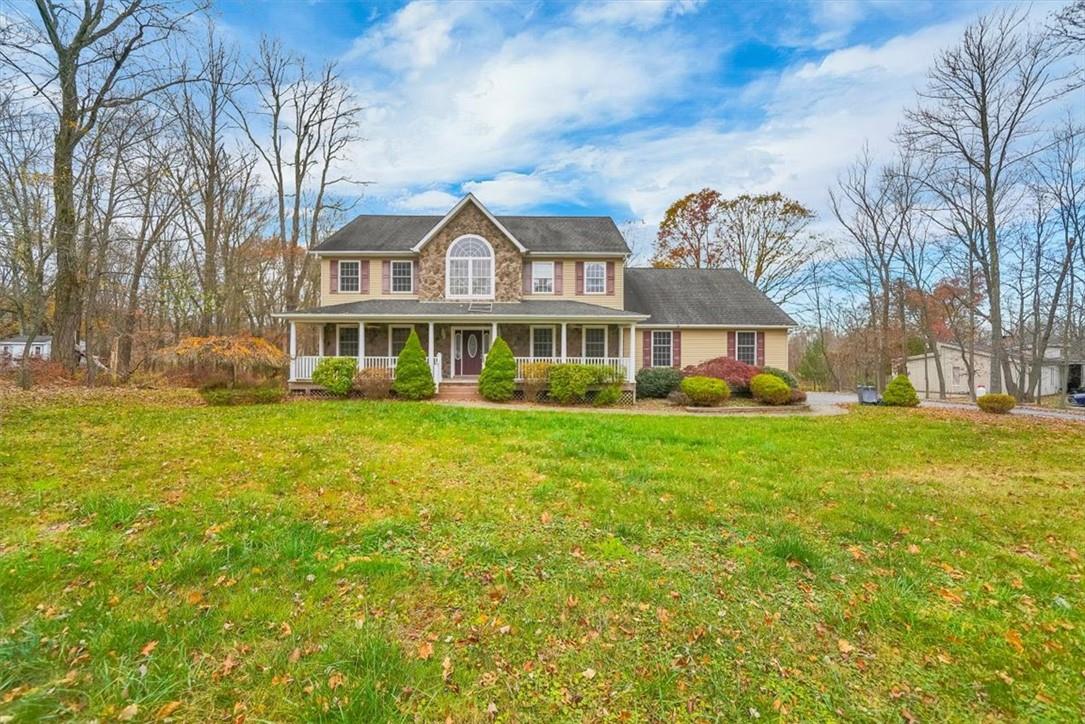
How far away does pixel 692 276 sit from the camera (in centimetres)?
2302

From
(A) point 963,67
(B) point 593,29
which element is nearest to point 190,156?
(B) point 593,29

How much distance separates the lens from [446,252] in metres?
18.8

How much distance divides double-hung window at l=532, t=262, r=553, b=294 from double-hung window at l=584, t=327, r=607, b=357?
2486mm

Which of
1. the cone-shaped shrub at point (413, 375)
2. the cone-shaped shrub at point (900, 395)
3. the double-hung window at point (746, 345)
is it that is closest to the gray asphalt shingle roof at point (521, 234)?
the cone-shaped shrub at point (413, 375)

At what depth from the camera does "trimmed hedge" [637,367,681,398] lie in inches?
682

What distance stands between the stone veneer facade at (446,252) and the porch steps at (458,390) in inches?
157

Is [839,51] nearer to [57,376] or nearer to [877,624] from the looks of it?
[877,624]

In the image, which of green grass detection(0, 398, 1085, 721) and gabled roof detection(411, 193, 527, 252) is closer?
green grass detection(0, 398, 1085, 721)

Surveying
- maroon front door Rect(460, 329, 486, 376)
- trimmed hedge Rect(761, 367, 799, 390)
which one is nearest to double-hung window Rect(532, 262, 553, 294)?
maroon front door Rect(460, 329, 486, 376)

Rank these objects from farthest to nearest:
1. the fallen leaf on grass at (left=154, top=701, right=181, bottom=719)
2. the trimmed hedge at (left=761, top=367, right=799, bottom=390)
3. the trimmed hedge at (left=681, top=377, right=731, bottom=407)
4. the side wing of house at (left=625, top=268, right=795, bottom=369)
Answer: the side wing of house at (left=625, top=268, right=795, bottom=369), the trimmed hedge at (left=761, top=367, right=799, bottom=390), the trimmed hedge at (left=681, top=377, right=731, bottom=407), the fallen leaf on grass at (left=154, top=701, right=181, bottom=719)

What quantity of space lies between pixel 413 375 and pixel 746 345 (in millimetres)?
13888

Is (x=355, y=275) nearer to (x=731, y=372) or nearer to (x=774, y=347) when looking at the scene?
(x=731, y=372)

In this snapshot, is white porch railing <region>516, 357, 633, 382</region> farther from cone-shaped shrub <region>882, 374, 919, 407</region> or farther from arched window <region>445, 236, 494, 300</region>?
cone-shaped shrub <region>882, 374, 919, 407</region>

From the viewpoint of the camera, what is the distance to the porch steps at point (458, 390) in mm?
15797
